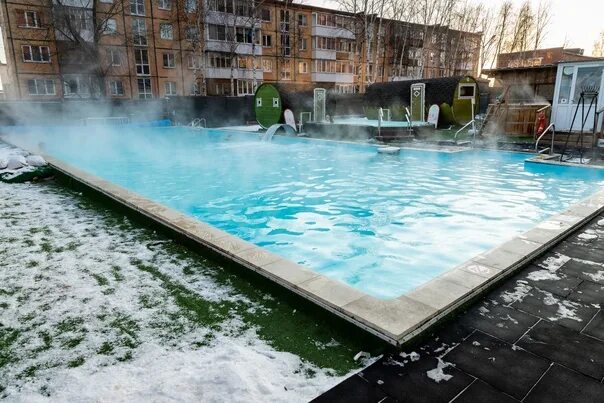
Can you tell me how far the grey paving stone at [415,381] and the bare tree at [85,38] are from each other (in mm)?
32788

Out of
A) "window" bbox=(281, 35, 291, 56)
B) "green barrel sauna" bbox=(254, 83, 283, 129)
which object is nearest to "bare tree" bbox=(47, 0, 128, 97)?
"window" bbox=(281, 35, 291, 56)

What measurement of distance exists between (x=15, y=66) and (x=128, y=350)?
3647 cm

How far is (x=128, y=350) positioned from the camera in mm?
2410

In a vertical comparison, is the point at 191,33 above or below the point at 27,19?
below

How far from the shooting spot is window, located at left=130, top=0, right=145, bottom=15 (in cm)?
3372

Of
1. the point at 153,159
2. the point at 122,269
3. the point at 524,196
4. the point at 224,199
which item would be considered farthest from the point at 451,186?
the point at 153,159

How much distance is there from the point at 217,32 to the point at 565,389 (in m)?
39.0

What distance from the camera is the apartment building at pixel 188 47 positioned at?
29844 mm

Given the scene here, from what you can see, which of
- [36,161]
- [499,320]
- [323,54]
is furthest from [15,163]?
[323,54]

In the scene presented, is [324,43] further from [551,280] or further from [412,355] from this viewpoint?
→ [412,355]

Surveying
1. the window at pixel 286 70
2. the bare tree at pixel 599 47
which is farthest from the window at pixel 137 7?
the bare tree at pixel 599 47

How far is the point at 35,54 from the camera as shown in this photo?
3048 cm

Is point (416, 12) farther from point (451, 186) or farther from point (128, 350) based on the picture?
point (128, 350)

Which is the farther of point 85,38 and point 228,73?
point 228,73
